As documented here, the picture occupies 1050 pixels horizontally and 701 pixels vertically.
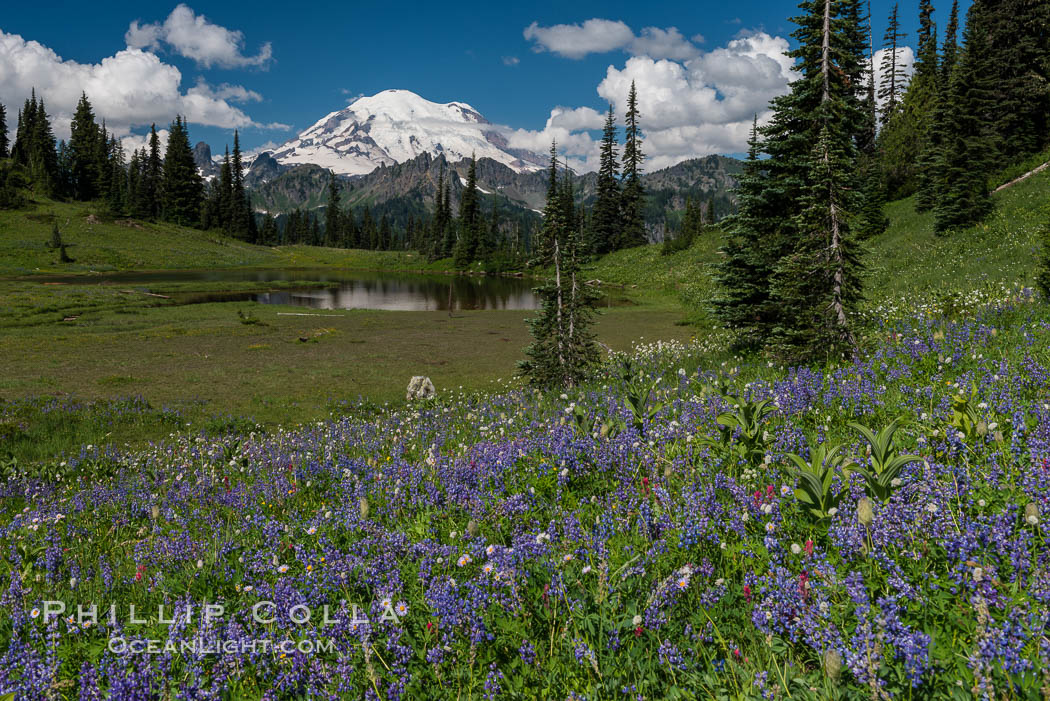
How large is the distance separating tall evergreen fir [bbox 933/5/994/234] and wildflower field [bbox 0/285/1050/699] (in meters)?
30.6

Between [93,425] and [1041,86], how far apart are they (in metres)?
59.5

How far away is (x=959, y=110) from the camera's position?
104 ft

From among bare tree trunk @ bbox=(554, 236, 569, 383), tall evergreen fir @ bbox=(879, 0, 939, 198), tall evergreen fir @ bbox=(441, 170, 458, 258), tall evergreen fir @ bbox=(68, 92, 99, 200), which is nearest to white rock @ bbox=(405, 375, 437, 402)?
bare tree trunk @ bbox=(554, 236, 569, 383)

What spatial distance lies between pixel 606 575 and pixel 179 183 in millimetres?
150956

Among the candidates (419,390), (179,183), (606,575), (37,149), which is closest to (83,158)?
(37,149)

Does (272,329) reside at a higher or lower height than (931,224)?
lower

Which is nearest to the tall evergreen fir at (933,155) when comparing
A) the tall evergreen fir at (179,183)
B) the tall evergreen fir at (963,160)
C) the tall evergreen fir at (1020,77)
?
the tall evergreen fir at (963,160)

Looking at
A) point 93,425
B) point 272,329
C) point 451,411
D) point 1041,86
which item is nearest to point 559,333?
point 451,411

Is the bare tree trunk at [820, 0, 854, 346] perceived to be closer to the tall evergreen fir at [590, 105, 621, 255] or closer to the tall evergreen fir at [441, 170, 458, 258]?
the tall evergreen fir at [590, 105, 621, 255]

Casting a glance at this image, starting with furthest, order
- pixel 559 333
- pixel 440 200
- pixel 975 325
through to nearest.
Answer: pixel 440 200
pixel 559 333
pixel 975 325

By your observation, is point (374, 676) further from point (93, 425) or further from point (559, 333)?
point (93, 425)

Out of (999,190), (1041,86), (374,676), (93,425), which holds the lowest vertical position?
(93,425)

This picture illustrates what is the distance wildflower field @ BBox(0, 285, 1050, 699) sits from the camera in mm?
2539

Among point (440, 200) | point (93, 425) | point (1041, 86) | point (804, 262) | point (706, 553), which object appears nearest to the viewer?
point (706, 553)
